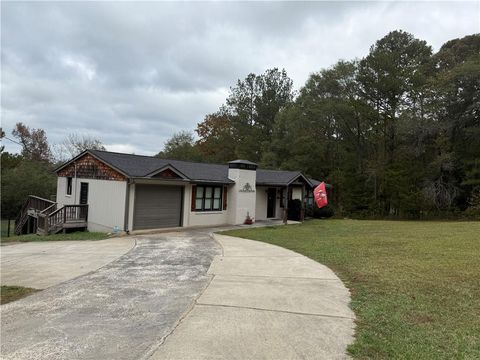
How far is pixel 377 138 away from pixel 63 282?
103 ft

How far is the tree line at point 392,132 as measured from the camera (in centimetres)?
2772

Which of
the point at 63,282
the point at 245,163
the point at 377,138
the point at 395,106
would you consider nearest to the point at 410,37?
the point at 395,106

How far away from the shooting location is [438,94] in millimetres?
28172

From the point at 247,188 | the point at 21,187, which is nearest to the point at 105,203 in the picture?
the point at 247,188

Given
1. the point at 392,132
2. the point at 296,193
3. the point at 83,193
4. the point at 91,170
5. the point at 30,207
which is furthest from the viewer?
the point at 392,132

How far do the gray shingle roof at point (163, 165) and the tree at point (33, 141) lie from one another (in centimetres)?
3890

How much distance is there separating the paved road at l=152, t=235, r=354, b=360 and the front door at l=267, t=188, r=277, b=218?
14.9 metres

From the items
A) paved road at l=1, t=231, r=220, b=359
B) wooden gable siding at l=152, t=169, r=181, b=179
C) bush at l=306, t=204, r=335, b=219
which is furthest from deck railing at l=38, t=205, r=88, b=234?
bush at l=306, t=204, r=335, b=219

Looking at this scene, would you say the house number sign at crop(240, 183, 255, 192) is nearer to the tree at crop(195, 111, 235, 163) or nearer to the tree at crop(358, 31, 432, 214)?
the tree at crop(358, 31, 432, 214)

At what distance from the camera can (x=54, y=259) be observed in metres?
9.88

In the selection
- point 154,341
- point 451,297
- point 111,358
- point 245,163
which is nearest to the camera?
point 111,358

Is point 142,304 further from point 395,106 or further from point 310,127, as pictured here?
point 310,127

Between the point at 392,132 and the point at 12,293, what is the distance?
31050 mm

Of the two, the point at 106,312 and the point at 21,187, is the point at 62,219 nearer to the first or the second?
the point at 106,312
